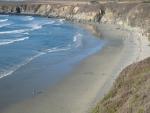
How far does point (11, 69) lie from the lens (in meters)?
34.9

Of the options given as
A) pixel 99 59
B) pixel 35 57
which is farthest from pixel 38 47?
pixel 99 59

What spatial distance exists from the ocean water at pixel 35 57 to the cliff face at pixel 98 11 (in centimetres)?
1159

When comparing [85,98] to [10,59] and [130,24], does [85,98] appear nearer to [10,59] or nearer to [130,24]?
[10,59]

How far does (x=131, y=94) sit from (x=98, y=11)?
72.8 meters

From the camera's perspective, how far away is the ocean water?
30378mm

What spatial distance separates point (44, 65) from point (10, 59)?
3.78m

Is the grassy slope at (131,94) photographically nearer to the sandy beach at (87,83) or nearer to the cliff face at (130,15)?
the sandy beach at (87,83)

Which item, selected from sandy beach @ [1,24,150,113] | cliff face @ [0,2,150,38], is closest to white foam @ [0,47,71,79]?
sandy beach @ [1,24,150,113]

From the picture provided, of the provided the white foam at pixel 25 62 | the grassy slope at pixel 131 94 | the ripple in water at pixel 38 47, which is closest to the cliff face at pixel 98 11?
the ripple in water at pixel 38 47

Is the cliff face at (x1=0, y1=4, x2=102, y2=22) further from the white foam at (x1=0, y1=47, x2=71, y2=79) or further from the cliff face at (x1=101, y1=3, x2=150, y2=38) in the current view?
the white foam at (x1=0, y1=47, x2=71, y2=79)

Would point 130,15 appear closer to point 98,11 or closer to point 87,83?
point 98,11

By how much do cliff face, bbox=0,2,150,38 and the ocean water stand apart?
1159 centimetres

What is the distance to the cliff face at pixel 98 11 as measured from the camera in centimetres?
7231

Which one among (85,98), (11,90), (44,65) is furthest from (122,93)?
Answer: (44,65)
